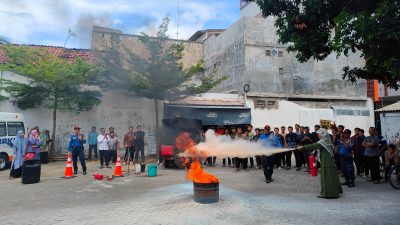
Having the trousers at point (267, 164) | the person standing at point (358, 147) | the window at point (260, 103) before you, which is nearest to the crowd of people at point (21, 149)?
the trousers at point (267, 164)

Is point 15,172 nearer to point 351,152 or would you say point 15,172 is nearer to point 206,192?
point 206,192

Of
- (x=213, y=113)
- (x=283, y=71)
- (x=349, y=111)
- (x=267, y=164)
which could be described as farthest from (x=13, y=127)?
(x=349, y=111)

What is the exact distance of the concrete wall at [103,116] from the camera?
776 inches

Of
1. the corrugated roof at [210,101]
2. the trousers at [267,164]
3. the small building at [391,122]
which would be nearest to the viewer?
the trousers at [267,164]

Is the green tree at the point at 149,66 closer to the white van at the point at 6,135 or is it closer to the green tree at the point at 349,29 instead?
the white van at the point at 6,135

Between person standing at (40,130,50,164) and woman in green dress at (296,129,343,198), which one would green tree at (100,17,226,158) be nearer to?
person standing at (40,130,50,164)

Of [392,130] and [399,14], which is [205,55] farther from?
[399,14]

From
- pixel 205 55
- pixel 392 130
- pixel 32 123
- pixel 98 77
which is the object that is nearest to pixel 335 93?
pixel 392 130

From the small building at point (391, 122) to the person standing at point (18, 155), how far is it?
18.2 m

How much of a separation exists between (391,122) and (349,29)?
15.0 meters

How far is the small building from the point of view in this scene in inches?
735

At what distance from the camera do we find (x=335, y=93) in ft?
85.7

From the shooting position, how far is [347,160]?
34.1 ft

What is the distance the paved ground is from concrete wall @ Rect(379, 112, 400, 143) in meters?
9.50
